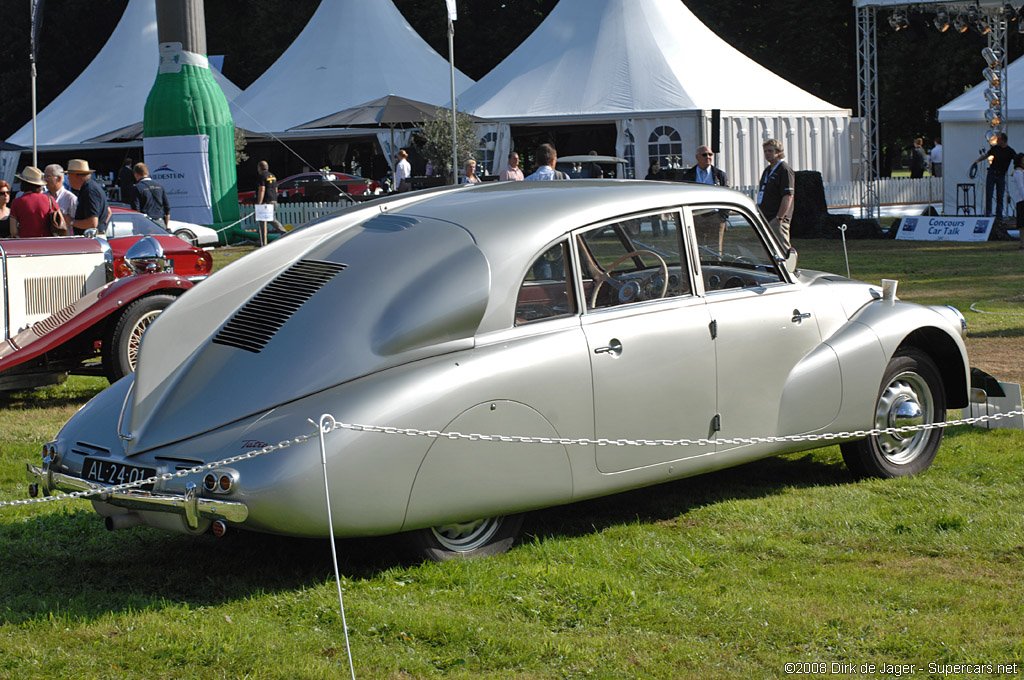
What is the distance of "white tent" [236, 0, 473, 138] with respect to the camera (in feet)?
103

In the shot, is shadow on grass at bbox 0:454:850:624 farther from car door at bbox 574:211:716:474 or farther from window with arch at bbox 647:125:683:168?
window with arch at bbox 647:125:683:168

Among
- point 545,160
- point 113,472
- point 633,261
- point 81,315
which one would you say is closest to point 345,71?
point 545,160

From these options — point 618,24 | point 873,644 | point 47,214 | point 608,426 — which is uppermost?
point 618,24

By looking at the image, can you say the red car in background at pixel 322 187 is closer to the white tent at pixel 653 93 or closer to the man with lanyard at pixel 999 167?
the white tent at pixel 653 93

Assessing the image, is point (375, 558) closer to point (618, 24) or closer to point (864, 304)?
point (864, 304)

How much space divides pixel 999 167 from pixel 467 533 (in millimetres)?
20731

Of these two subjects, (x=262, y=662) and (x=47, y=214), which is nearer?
(x=262, y=662)

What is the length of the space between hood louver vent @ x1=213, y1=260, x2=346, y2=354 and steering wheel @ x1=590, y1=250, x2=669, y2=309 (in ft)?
4.16

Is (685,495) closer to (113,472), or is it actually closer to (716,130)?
(113,472)

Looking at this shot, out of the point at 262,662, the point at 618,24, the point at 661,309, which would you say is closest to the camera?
the point at 262,662

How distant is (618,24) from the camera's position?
27906mm

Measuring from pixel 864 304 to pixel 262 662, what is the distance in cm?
392


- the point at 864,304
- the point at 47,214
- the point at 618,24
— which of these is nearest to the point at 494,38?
the point at 618,24

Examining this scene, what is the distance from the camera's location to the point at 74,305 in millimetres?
9117
